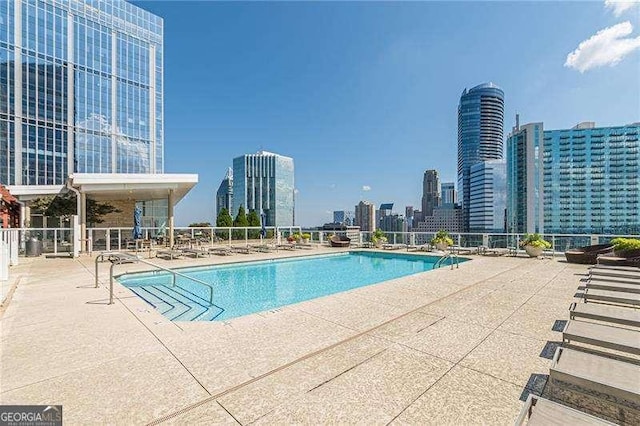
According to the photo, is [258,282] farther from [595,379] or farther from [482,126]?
[482,126]

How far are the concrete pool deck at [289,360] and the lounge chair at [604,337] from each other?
0.40 m

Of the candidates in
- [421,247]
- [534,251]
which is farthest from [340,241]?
[534,251]

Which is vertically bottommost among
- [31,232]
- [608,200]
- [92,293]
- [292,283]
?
[292,283]

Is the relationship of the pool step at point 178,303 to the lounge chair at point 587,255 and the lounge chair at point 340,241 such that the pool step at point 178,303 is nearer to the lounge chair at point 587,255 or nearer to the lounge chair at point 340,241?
the lounge chair at point 340,241

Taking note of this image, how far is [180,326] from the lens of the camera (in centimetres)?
389

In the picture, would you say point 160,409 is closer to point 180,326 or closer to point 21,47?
point 180,326

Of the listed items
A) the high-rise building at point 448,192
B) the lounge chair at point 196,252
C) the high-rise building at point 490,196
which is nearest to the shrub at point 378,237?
the lounge chair at point 196,252

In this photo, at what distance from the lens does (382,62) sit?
1580 cm

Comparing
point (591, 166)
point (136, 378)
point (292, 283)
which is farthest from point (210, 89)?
point (591, 166)

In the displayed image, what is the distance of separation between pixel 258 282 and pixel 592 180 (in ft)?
317

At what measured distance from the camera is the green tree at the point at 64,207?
50.9 feet

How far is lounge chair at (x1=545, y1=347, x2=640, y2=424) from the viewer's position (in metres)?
1.92

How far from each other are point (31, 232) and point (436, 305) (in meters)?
15.9

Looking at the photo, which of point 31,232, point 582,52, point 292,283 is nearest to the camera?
point 292,283
